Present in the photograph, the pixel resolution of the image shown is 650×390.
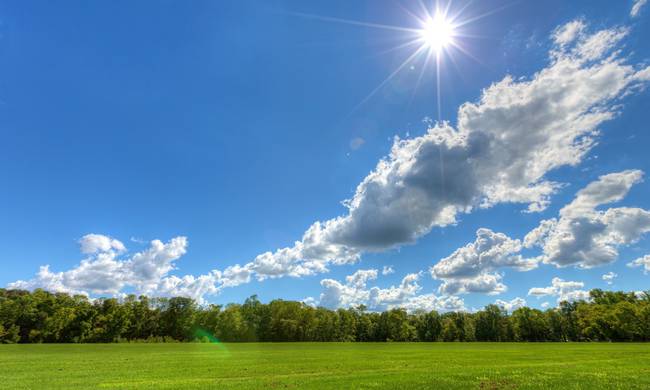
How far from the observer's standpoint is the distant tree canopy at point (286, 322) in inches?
3836

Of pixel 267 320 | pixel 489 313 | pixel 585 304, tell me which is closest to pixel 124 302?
pixel 267 320

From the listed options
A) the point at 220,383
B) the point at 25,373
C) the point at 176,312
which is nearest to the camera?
the point at 220,383

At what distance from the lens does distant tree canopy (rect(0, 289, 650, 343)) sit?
97.4 metres

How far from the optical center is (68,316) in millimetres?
98188

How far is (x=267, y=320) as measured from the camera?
132750 mm

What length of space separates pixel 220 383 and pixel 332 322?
126 m

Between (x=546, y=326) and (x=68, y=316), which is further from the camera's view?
(x=546, y=326)

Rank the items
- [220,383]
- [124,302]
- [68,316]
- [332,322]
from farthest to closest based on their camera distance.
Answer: [332,322] < [124,302] < [68,316] < [220,383]

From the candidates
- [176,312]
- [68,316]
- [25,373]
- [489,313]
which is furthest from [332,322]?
[25,373]

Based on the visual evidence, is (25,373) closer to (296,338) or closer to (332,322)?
(296,338)

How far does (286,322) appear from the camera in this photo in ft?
422

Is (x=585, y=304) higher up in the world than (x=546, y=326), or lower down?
higher up

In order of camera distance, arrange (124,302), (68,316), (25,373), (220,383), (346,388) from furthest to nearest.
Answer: (124,302), (68,316), (25,373), (220,383), (346,388)

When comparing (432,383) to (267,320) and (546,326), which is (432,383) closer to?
(267,320)
